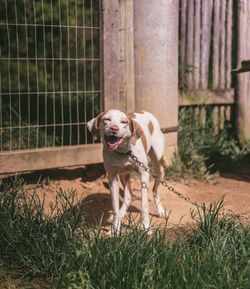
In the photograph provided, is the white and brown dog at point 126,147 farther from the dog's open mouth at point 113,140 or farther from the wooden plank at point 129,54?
the wooden plank at point 129,54

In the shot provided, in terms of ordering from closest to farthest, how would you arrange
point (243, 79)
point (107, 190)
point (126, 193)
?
1. point (126, 193)
2. point (107, 190)
3. point (243, 79)

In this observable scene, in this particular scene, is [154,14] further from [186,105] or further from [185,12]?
[186,105]

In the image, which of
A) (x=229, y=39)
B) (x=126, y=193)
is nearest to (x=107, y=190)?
(x=126, y=193)

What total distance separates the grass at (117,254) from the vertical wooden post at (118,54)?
7.83 ft

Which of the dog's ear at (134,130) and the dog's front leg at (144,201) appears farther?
the dog's front leg at (144,201)

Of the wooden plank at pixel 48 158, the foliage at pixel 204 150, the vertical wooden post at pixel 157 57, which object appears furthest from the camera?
the foliage at pixel 204 150

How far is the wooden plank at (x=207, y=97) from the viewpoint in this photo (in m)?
7.66

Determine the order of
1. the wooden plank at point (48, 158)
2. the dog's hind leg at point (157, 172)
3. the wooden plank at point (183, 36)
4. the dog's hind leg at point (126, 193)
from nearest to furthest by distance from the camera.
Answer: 1. the dog's hind leg at point (126, 193)
2. the dog's hind leg at point (157, 172)
3. the wooden plank at point (48, 158)
4. the wooden plank at point (183, 36)

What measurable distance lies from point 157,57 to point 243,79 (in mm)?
1907

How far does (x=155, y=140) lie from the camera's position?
5449 millimetres

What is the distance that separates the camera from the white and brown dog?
14.8ft

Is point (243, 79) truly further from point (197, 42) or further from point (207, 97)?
point (197, 42)

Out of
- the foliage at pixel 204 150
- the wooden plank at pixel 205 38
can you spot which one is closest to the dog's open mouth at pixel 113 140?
the foliage at pixel 204 150

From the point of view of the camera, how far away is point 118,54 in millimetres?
6359
